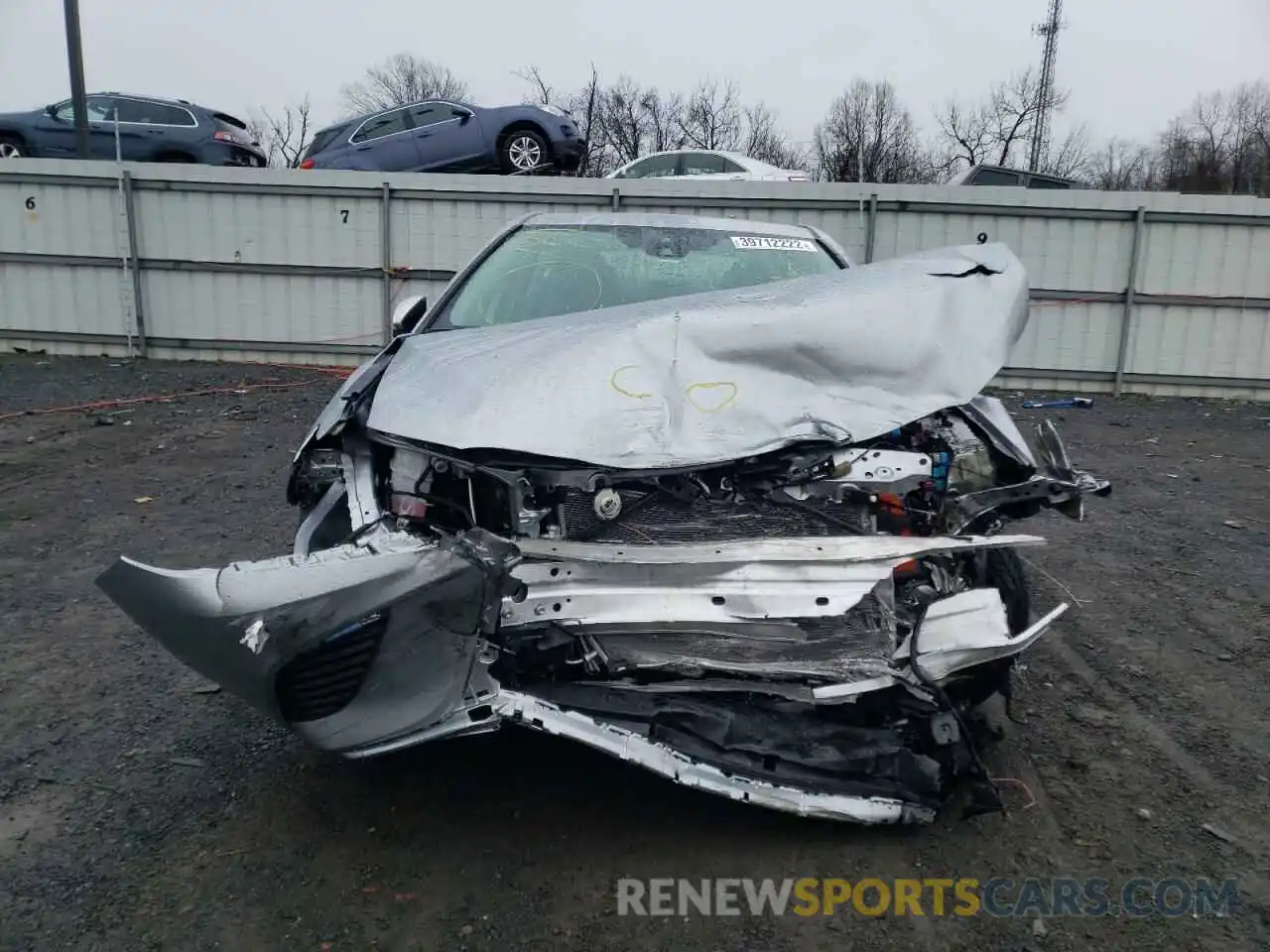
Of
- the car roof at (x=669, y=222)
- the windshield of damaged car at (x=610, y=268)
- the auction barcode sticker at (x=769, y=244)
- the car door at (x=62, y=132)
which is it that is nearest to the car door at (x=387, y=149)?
the car door at (x=62, y=132)

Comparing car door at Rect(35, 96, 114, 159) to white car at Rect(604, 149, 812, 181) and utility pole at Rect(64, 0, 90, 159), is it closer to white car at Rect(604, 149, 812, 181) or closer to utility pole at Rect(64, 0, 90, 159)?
utility pole at Rect(64, 0, 90, 159)

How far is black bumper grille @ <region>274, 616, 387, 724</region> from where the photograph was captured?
7.02 ft

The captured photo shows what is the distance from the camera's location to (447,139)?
13.4 meters

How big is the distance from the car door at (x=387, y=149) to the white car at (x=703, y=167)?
3067 millimetres

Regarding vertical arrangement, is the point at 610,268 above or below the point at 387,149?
below

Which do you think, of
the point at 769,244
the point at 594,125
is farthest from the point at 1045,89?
the point at 769,244

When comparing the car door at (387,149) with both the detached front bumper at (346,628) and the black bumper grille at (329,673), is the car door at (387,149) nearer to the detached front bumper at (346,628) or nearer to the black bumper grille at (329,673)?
the detached front bumper at (346,628)

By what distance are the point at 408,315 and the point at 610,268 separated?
0.90 m

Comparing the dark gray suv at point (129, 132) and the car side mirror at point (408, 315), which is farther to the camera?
the dark gray suv at point (129, 132)

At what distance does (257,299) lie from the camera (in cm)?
1151

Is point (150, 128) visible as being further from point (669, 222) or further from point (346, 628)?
point (346, 628)

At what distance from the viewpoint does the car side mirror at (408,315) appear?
3971 mm

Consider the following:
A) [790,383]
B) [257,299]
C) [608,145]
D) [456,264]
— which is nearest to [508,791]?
[790,383]

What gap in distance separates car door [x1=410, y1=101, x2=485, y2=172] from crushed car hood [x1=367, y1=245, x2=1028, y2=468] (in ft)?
36.4
